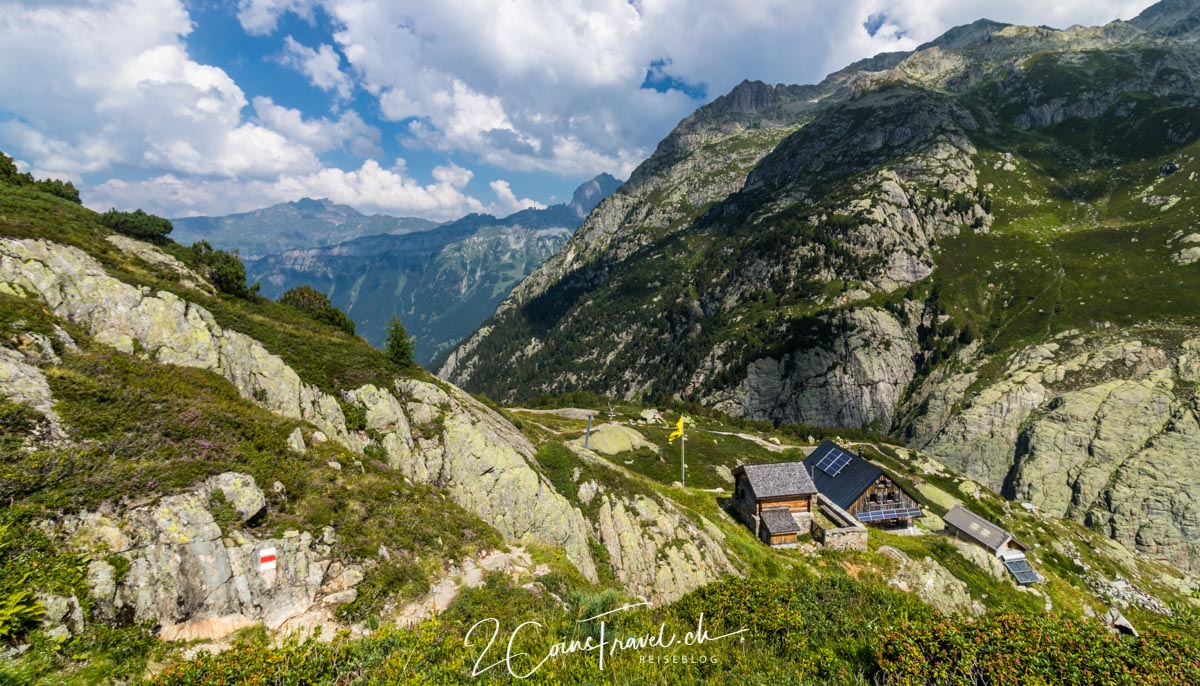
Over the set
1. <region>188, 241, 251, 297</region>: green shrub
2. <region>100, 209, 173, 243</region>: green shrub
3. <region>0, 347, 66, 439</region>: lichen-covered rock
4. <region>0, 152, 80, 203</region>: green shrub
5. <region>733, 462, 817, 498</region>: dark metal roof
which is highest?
<region>0, 152, 80, 203</region>: green shrub

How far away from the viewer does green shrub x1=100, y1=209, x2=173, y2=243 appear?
34.3 metres

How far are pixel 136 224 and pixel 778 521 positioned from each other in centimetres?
6206

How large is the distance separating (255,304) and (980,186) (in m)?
263

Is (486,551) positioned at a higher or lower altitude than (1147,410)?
higher

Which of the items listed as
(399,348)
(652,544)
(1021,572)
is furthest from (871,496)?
(399,348)

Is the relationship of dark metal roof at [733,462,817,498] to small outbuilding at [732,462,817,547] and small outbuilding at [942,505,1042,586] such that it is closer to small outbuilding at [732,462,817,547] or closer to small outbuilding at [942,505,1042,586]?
small outbuilding at [732,462,817,547]

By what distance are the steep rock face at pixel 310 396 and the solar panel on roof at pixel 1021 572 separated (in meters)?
49.3

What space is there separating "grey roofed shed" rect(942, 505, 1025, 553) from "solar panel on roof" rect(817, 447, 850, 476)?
1538 centimetres

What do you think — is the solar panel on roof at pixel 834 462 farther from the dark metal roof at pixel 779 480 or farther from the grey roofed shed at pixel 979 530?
the grey roofed shed at pixel 979 530

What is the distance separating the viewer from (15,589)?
9719 mm

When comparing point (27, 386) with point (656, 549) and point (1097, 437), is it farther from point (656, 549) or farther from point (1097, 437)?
point (1097, 437)

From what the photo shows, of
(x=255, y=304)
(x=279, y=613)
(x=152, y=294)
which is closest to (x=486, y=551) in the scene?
(x=279, y=613)

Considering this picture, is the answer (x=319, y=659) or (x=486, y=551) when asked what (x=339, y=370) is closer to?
(x=486, y=551)

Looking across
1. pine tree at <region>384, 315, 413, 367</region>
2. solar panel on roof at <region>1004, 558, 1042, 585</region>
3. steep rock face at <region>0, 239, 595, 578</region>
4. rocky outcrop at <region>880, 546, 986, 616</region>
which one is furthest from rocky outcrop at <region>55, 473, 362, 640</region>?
solar panel on roof at <region>1004, 558, 1042, 585</region>
